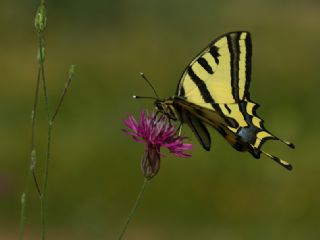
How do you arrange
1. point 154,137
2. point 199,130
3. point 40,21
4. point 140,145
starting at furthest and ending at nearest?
1. point 140,145
2. point 199,130
3. point 154,137
4. point 40,21

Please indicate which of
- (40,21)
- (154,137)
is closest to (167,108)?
(154,137)

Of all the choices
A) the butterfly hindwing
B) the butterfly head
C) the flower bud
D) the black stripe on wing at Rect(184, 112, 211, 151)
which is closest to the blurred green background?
the butterfly hindwing

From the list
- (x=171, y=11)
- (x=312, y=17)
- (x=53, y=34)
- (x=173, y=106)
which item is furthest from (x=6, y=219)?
(x=312, y=17)

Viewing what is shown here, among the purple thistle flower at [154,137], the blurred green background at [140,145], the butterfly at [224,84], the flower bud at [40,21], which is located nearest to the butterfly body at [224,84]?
the butterfly at [224,84]

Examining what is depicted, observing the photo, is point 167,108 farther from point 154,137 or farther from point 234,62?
point 234,62

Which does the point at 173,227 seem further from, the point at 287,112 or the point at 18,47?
the point at 18,47
